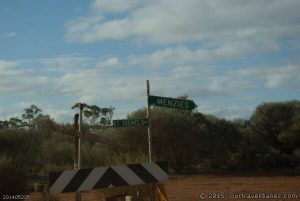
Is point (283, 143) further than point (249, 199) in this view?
Yes

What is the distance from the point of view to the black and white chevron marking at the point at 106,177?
8.45m

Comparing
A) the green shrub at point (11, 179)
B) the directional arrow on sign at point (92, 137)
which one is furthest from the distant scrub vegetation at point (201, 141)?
the directional arrow on sign at point (92, 137)

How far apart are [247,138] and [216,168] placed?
14.0 ft

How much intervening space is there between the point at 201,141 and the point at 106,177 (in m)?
24.6

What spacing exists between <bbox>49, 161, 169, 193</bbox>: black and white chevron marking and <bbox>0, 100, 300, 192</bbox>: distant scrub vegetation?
1668 centimetres

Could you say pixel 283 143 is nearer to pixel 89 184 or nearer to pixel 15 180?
pixel 15 180

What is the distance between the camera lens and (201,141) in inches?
1310

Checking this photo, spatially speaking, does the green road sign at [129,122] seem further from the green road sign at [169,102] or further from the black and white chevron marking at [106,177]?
the black and white chevron marking at [106,177]

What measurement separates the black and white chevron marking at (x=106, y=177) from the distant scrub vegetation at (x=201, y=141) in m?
16.7

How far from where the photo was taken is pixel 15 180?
1391 centimetres

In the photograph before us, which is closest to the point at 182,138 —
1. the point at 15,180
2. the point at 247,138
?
the point at 247,138
